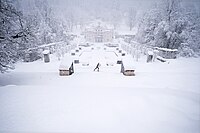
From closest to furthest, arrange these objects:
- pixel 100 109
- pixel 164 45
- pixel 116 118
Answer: pixel 116 118
pixel 100 109
pixel 164 45

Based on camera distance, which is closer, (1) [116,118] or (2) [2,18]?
(1) [116,118]

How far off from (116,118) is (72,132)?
132 centimetres

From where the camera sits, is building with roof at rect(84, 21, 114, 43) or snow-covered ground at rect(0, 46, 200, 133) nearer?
snow-covered ground at rect(0, 46, 200, 133)

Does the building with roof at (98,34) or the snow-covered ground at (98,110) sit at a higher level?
the building with roof at (98,34)

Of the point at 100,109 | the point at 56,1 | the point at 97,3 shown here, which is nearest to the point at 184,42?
the point at 100,109

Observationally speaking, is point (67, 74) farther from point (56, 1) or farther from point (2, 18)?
point (56, 1)

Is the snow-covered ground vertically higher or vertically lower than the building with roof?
lower

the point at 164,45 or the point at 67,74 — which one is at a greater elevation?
the point at 164,45

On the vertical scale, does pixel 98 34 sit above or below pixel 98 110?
above

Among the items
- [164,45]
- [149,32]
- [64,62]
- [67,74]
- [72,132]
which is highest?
[149,32]

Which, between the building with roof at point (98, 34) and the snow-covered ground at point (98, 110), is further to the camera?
the building with roof at point (98, 34)

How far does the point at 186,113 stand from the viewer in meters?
4.32

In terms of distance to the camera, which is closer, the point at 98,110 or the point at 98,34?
the point at 98,110

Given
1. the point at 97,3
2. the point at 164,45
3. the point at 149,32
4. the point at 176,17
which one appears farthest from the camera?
the point at 97,3
